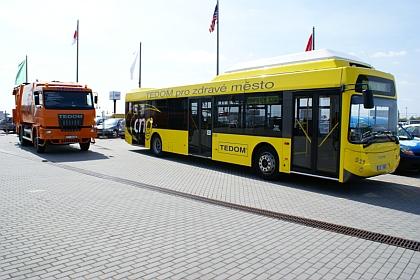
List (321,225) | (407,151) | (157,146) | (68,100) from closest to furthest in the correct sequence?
(321,225) < (407,151) < (157,146) < (68,100)

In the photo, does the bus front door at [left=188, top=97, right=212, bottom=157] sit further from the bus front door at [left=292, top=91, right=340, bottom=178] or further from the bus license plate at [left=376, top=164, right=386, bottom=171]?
the bus license plate at [left=376, top=164, right=386, bottom=171]

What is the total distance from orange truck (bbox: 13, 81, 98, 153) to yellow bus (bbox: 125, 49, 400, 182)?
19.6 ft

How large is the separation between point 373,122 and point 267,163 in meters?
2.96

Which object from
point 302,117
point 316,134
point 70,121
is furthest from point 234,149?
point 70,121

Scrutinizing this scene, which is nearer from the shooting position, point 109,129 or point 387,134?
point 387,134

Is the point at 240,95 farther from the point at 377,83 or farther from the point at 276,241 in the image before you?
the point at 276,241

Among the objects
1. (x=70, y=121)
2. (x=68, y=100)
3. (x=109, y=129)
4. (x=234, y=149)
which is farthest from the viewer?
(x=109, y=129)

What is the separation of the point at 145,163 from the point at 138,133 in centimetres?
364

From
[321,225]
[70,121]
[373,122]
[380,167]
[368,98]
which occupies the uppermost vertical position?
[368,98]

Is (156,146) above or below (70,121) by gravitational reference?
below

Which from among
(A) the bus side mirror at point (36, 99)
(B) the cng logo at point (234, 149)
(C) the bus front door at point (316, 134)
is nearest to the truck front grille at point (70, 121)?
(A) the bus side mirror at point (36, 99)

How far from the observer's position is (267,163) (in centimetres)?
990

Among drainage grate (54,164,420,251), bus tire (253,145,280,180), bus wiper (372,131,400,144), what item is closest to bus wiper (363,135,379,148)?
bus wiper (372,131,400,144)

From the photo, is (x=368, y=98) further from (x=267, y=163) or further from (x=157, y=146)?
(x=157, y=146)
